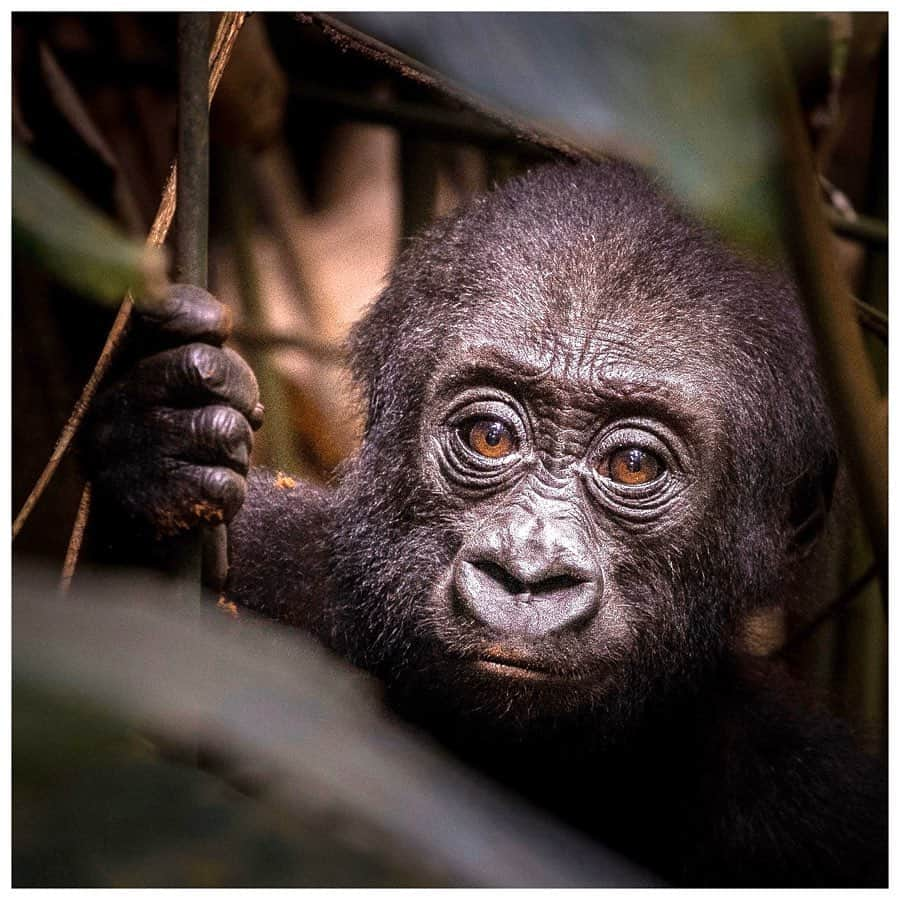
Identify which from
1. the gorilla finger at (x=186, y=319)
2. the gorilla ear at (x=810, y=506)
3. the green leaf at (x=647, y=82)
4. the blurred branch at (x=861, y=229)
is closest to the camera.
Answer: the green leaf at (x=647, y=82)

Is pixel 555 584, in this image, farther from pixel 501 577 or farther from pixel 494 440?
pixel 494 440

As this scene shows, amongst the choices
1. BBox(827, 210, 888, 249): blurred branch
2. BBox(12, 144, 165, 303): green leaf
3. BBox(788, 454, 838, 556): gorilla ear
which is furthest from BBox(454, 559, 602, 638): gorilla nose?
BBox(827, 210, 888, 249): blurred branch

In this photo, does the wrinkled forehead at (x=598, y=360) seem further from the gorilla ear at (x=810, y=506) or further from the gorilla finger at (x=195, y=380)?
the gorilla finger at (x=195, y=380)

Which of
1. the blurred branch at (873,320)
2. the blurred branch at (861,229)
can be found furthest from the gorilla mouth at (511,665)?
the blurred branch at (861,229)

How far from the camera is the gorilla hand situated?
201 cm

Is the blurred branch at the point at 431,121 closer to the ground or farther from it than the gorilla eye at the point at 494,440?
farther from it

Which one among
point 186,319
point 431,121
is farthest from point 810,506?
point 431,121

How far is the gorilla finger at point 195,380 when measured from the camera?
2023 mm

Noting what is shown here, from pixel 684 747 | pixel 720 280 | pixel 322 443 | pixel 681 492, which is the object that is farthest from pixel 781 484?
pixel 322 443

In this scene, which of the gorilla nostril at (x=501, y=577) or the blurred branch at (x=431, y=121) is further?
the blurred branch at (x=431, y=121)

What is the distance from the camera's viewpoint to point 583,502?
2229 mm

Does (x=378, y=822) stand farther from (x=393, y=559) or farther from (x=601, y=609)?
(x=393, y=559)

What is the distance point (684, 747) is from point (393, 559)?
0.76 m

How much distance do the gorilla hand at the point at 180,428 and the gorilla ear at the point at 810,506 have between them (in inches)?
45.8
